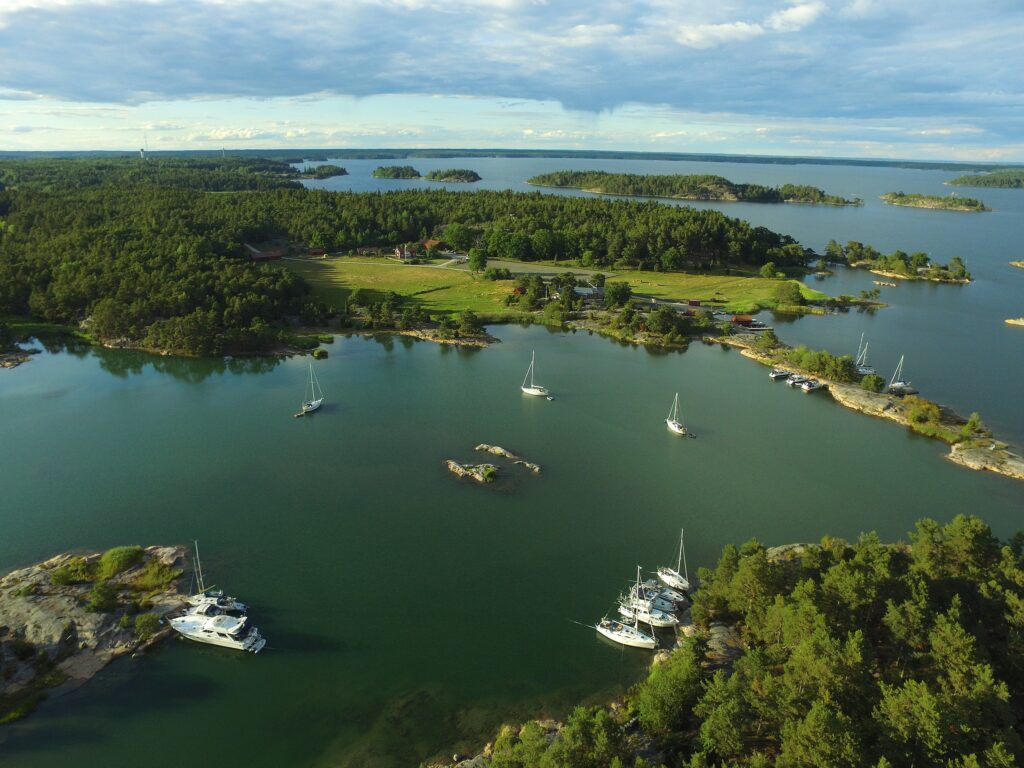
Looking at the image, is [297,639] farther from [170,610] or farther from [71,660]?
[71,660]

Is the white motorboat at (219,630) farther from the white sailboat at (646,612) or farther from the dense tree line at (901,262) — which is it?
the dense tree line at (901,262)

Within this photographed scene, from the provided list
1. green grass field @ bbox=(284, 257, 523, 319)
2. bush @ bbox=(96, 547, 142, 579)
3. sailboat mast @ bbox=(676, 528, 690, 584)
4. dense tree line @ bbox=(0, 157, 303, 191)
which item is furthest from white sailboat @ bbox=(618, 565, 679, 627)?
dense tree line @ bbox=(0, 157, 303, 191)

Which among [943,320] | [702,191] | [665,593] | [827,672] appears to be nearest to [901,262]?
[943,320]

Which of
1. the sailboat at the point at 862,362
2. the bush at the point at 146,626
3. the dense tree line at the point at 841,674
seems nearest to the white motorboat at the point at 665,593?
the dense tree line at the point at 841,674

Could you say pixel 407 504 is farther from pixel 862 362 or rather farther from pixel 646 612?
pixel 862 362

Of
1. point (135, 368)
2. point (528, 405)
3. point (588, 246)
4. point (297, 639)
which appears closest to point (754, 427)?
point (528, 405)

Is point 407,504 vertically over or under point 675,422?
under
